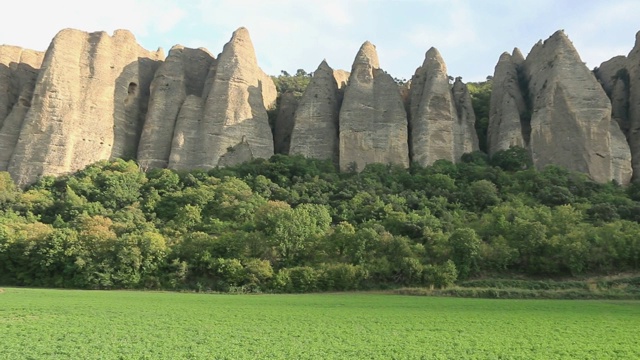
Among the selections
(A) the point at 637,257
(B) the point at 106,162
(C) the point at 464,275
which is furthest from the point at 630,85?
(B) the point at 106,162

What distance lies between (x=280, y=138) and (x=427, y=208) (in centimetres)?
2141

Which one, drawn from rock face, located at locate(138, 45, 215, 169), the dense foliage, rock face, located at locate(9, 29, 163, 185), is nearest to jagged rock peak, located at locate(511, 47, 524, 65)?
the dense foliage

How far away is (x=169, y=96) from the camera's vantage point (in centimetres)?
5094

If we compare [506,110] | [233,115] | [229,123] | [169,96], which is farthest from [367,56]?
[169,96]

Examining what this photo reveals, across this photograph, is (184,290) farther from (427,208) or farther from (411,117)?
(411,117)

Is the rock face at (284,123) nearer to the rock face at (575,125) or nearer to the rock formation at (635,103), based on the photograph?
the rock face at (575,125)

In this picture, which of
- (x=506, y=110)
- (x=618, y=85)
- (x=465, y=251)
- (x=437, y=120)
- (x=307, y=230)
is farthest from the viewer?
(x=618, y=85)

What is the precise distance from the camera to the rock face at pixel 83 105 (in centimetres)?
4353

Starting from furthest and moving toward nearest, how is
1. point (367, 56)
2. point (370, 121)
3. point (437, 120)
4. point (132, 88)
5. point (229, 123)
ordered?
point (367, 56) < point (132, 88) < point (370, 121) < point (437, 120) < point (229, 123)

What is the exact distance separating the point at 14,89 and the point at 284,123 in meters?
27.2

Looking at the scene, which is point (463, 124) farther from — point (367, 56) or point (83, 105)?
point (83, 105)

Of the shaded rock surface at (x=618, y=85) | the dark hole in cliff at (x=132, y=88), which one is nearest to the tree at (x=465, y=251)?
the shaded rock surface at (x=618, y=85)

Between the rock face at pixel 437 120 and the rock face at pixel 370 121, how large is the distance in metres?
1.61

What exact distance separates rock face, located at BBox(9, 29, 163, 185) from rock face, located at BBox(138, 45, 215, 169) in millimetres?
2224
